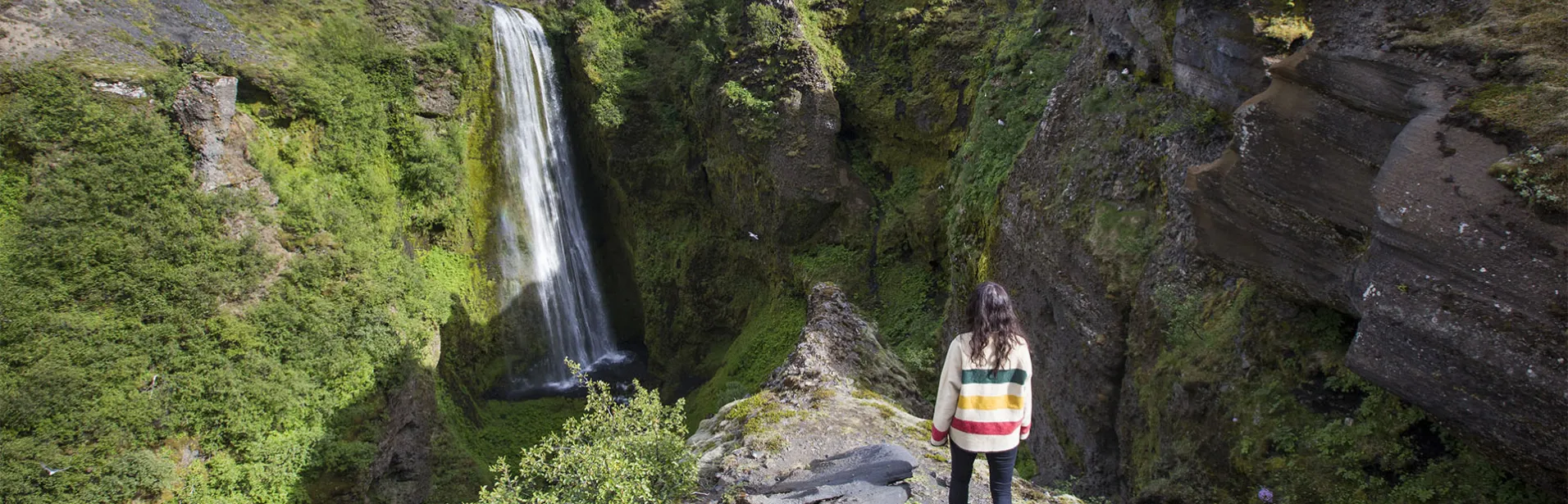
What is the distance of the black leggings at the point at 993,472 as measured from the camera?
4.52 metres

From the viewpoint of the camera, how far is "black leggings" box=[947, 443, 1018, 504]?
14.8ft

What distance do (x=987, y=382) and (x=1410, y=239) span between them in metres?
3.30

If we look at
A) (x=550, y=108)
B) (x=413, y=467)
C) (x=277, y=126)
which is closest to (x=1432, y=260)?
(x=413, y=467)

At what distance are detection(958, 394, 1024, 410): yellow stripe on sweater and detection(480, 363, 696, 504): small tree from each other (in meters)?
2.69

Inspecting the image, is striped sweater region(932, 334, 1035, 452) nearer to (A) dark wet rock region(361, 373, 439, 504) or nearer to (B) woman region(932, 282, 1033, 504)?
(B) woman region(932, 282, 1033, 504)

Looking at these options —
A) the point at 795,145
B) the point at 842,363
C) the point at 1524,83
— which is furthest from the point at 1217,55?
the point at 795,145

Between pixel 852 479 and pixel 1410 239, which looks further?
pixel 852 479

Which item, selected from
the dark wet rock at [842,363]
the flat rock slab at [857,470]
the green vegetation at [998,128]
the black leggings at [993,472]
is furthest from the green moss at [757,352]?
the black leggings at [993,472]

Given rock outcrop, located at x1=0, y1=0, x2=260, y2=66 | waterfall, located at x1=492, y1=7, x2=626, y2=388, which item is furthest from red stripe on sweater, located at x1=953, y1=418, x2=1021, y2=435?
waterfall, located at x1=492, y1=7, x2=626, y2=388

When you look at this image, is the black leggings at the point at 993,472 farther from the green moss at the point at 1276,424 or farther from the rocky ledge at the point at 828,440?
the green moss at the point at 1276,424

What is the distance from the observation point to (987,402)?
171 inches

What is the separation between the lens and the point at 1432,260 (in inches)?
192

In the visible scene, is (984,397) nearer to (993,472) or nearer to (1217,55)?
(993,472)

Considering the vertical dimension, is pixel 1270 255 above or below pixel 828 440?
above
